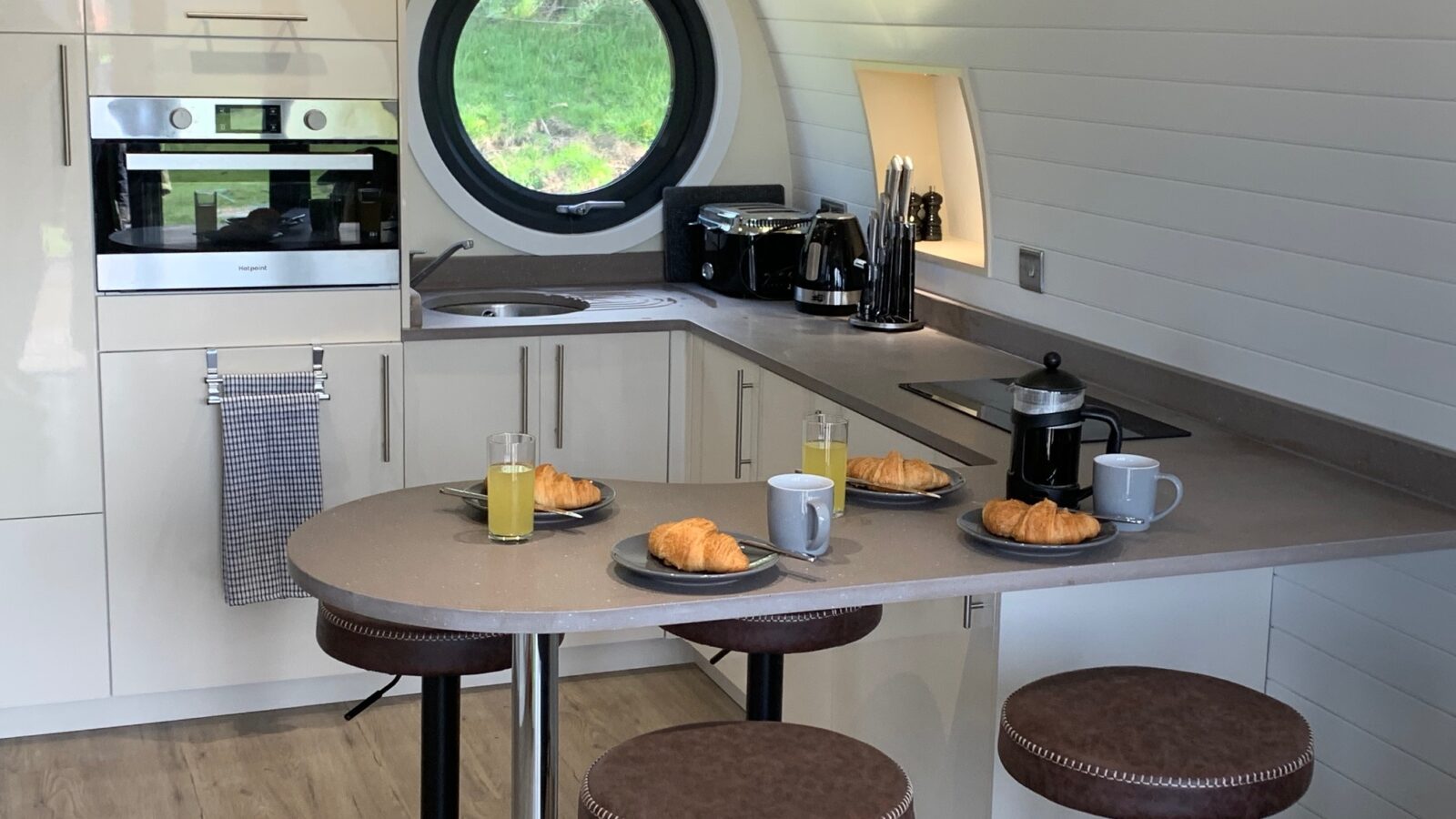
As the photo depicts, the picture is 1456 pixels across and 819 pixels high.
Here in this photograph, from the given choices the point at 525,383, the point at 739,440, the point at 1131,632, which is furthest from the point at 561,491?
the point at 525,383

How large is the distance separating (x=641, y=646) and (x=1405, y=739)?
2099mm

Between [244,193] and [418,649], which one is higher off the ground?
[244,193]

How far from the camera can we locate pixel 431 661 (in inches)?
93.6

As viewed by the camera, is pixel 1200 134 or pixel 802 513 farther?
pixel 1200 134

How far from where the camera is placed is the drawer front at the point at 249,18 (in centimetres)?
333

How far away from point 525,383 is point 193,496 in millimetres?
799

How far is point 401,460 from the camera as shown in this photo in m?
3.75

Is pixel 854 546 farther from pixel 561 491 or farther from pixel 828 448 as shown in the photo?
pixel 561 491

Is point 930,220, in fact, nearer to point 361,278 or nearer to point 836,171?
point 836,171

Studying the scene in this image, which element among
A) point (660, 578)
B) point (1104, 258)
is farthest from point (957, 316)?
point (660, 578)

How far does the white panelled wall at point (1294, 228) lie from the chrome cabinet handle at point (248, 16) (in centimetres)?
138

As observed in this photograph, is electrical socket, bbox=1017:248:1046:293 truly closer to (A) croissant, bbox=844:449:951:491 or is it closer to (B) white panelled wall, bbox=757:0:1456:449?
(B) white panelled wall, bbox=757:0:1456:449

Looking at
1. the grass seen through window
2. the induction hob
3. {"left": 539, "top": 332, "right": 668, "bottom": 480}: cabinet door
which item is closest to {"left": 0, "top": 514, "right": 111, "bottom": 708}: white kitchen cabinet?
{"left": 539, "top": 332, "right": 668, "bottom": 480}: cabinet door

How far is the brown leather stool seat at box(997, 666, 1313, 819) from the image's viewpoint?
6.26ft
